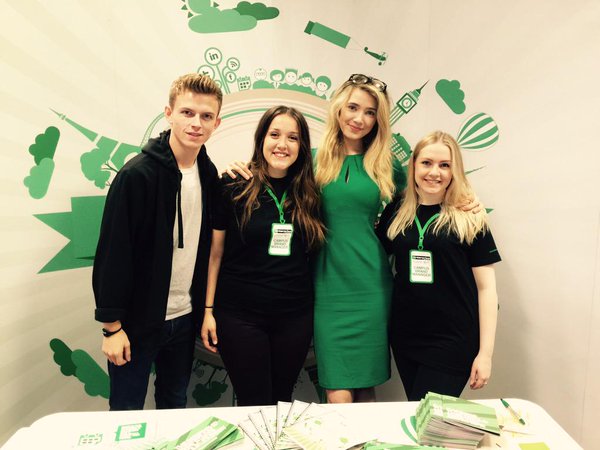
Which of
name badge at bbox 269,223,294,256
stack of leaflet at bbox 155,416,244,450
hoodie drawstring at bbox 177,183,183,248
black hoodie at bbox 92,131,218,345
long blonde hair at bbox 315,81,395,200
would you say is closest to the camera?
stack of leaflet at bbox 155,416,244,450

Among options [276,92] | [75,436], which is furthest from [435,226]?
[75,436]

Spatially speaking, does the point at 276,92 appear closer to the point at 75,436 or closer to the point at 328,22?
the point at 328,22

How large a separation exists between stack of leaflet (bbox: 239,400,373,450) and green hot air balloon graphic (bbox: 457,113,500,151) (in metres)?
1.55

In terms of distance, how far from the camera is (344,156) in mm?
1849

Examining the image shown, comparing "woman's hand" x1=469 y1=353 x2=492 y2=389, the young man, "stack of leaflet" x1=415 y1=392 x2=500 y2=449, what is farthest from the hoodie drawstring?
"woman's hand" x1=469 y1=353 x2=492 y2=389

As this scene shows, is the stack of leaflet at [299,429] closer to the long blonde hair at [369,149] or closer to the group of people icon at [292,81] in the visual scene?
the long blonde hair at [369,149]

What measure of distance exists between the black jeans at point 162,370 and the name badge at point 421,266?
0.98 m

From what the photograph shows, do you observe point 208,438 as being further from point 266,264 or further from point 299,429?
point 266,264

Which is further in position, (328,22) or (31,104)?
(328,22)

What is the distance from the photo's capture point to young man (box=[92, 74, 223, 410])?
144 centimetres

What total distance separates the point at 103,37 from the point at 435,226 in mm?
1786

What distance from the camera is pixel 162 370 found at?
5.89ft

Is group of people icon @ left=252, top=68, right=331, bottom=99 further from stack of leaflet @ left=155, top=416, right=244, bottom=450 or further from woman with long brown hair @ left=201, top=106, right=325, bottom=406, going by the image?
stack of leaflet @ left=155, top=416, right=244, bottom=450

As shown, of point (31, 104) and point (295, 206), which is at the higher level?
point (31, 104)
